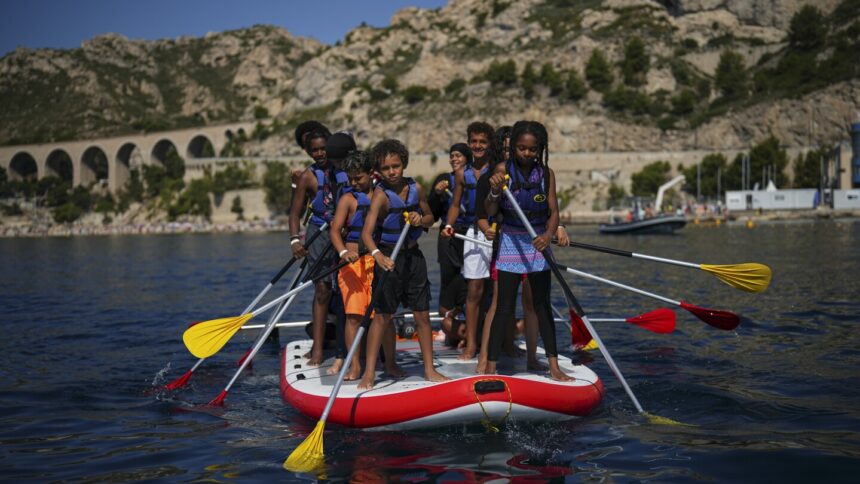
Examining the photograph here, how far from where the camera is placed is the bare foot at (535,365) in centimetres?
781

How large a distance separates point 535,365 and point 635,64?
338 feet

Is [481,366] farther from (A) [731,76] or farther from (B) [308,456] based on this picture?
(A) [731,76]

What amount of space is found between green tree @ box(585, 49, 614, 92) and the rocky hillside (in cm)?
19

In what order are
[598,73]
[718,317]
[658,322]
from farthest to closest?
[598,73] < [658,322] < [718,317]

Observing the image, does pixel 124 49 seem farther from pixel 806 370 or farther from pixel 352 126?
pixel 806 370

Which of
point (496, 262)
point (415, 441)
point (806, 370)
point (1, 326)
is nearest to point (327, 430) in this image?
point (415, 441)

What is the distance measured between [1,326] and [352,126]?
9816cm

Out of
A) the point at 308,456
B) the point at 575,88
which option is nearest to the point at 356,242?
the point at 308,456

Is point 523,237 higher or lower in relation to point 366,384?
higher

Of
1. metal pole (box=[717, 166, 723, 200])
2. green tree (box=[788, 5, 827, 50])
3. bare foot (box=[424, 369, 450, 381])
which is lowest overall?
bare foot (box=[424, 369, 450, 381])

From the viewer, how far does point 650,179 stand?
8081 centimetres

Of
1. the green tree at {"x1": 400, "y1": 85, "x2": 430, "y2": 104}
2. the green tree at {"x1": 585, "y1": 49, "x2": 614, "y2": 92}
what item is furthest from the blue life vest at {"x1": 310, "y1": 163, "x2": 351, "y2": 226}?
the green tree at {"x1": 400, "y1": 85, "x2": 430, "y2": 104}

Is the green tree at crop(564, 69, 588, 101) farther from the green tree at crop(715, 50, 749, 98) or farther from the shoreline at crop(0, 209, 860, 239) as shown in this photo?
the shoreline at crop(0, 209, 860, 239)

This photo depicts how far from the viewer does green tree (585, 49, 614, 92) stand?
10306cm
